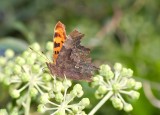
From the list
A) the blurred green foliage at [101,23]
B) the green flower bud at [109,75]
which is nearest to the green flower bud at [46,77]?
the green flower bud at [109,75]

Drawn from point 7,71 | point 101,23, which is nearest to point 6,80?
point 7,71

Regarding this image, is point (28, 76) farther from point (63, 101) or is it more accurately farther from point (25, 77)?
point (63, 101)

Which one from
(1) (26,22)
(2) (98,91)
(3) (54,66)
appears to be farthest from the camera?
(1) (26,22)

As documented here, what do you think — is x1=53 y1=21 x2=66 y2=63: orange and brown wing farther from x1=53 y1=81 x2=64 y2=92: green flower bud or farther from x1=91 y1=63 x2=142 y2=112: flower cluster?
x1=91 y1=63 x2=142 y2=112: flower cluster

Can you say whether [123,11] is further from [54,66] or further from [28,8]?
[54,66]

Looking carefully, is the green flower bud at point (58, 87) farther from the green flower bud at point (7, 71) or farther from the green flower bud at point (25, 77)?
the green flower bud at point (7, 71)

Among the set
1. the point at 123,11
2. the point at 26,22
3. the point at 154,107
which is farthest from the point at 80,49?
the point at 26,22
